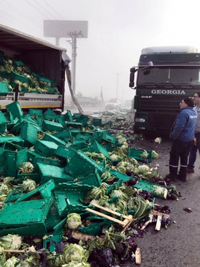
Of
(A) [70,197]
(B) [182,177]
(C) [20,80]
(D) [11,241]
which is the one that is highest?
(C) [20,80]

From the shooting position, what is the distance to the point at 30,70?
10000 millimetres

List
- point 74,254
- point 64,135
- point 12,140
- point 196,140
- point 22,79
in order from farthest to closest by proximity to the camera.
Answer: point 22,79 → point 64,135 → point 196,140 → point 12,140 → point 74,254

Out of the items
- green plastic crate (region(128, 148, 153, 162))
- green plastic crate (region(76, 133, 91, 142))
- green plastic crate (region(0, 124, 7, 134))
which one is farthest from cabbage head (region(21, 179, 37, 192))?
green plastic crate (region(128, 148, 153, 162))

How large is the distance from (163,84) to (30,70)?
5.72 m

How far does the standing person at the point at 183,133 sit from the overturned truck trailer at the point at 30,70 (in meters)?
5.15

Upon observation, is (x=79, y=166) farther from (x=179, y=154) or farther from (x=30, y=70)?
(x=30, y=70)

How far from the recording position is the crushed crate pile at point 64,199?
2.92 m

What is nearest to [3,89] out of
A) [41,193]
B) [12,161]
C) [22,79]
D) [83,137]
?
[22,79]

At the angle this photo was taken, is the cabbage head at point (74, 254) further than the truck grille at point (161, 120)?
No

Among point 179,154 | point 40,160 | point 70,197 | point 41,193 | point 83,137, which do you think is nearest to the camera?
point 41,193

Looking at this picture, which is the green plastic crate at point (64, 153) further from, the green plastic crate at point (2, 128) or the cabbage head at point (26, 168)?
the green plastic crate at point (2, 128)

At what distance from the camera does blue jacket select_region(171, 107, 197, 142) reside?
524 centimetres

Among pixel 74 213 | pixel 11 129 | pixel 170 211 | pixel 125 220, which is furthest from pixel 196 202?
pixel 11 129

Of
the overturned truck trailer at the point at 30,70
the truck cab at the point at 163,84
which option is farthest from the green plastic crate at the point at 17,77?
the truck cab at the point at 163,84
